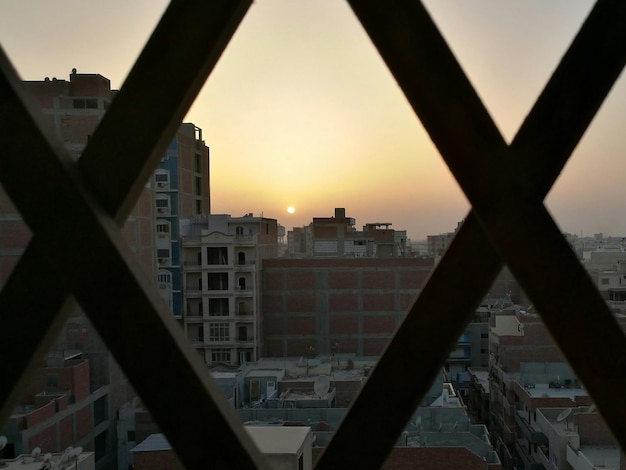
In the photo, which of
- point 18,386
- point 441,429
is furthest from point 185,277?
point 18,386

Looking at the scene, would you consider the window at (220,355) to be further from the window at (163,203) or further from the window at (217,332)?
the window at (163,203)

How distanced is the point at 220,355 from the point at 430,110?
19838 millimetres

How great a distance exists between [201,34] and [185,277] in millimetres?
19151

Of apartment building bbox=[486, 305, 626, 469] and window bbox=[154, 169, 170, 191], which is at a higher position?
window bbox=[154, 169, 170, 191]

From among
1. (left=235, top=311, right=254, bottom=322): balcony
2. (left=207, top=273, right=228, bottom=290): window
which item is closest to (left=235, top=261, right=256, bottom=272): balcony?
(left=207, top=273, right=228, bottom=290): window

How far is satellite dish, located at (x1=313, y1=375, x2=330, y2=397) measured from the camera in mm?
12582

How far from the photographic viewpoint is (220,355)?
1967cm

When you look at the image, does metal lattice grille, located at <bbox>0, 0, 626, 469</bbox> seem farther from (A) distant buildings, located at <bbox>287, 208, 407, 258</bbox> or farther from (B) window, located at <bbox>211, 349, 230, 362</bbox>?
(A) distant buildings, located at <bbox>287, 208, 407, 258</bbox>

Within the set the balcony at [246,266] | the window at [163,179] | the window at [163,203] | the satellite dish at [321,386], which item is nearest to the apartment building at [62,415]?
the satellite dish at [321,386]

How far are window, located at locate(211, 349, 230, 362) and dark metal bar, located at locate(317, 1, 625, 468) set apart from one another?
19659 millimetres

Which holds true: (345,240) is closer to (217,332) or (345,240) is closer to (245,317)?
(245,317)

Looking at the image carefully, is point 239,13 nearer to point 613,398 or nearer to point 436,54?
point 436,54

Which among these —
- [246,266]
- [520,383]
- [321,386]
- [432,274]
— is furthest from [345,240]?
[432,274]

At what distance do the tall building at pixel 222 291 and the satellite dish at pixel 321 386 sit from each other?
6814 mm
